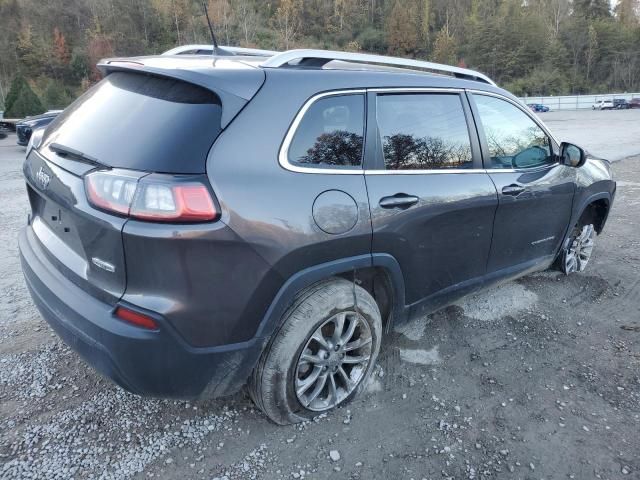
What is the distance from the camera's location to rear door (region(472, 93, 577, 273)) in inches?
125

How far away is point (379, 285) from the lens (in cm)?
273

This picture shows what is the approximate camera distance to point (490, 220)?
3111 mm

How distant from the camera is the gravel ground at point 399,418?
88.0 inches

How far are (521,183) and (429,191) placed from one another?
1027 mm

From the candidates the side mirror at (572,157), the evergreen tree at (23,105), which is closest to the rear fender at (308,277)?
the side mirror at (572,157)

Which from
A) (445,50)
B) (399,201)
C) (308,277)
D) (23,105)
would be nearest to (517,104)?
(399,201)

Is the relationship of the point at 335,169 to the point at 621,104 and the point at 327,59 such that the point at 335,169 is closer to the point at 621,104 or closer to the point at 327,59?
A: the point at 327,59

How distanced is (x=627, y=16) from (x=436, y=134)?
11337cm

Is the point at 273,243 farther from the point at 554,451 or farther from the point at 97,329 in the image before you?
the point at 554,451

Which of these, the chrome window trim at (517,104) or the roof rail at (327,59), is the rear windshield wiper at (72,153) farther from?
the chrome window trim at (517,104)

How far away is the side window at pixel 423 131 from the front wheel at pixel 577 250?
1849 mm

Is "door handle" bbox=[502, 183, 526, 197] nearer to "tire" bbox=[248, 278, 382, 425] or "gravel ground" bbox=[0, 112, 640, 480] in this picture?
"gravel ground" bbox=[0, 112, 640, 480]

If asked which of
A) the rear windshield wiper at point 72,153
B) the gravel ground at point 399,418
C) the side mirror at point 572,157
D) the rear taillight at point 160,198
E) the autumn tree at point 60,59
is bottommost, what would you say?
the autumn tree at point 60,59

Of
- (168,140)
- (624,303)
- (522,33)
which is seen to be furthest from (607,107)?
(168,140)
